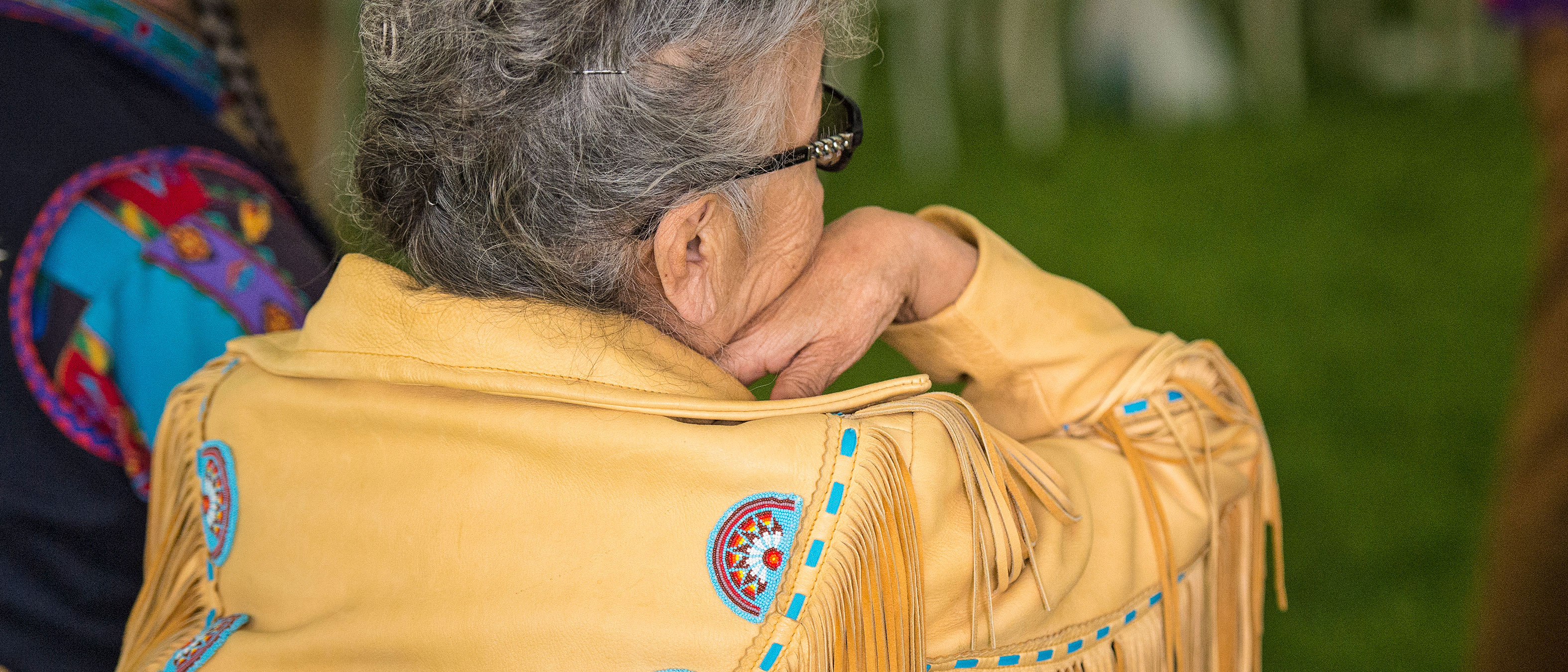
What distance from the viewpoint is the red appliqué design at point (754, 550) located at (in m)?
0.73

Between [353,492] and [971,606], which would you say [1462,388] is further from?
[353,492]

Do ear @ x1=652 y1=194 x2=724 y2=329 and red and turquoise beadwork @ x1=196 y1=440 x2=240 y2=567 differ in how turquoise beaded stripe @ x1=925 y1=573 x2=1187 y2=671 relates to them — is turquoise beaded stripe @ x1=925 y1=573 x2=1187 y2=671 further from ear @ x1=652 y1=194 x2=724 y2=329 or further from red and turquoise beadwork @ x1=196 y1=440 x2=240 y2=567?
red and turquoise beadwork @ x1=196 y1=440 x2=240 y2=567

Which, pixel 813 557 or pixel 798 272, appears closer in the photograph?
pixel 813 557

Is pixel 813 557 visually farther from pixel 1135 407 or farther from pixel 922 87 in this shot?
pixel 922 87

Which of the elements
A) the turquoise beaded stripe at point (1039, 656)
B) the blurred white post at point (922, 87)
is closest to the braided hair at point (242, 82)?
the turquoise beaded stripe at point (1039, 656)

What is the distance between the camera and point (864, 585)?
2.39 ft

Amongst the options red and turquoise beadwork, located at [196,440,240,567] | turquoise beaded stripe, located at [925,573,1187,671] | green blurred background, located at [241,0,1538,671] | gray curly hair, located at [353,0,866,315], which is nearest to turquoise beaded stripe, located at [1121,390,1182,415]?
turquoise beaded stripe, located at [925,573,1187,671]

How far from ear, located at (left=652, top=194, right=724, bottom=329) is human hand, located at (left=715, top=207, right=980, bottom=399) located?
77 mm

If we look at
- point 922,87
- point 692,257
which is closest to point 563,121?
point 692,257

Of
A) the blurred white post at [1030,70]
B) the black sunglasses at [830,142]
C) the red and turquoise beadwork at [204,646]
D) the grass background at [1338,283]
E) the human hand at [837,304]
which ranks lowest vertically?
the grass background at [1338,283]

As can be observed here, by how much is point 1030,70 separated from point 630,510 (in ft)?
12.5

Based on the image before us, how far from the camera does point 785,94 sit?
2.75ft

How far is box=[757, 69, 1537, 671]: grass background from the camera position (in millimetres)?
2025

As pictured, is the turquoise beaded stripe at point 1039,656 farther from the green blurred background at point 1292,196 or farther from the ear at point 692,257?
the green blurred background at point 1292,196
